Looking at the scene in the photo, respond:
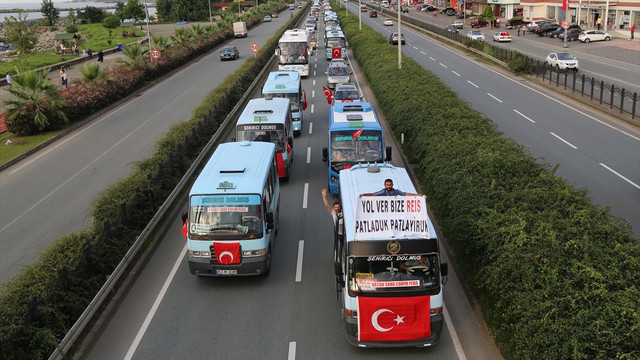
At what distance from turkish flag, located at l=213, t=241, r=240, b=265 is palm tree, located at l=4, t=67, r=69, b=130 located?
2346 cm

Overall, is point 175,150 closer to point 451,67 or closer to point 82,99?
point 82,99

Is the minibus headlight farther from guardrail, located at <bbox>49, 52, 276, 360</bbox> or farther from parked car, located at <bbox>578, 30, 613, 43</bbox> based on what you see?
parked car, located at <bbox>578, 30, 613, 43</bbox>

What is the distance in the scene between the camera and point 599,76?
4094 cm

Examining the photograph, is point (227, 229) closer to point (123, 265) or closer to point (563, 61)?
Answer: point (123, 265)

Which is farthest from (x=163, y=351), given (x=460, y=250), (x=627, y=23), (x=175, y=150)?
(x=627, y=23)

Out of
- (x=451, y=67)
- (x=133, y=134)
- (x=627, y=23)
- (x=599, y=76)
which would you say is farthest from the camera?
(x=627, y=23)

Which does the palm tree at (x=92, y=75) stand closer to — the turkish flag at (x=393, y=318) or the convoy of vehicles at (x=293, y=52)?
the convoy of vehicles at (x=293, y=52)

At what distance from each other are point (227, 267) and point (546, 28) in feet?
236

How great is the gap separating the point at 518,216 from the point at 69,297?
973 cm

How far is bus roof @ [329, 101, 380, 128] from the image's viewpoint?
63.1ft

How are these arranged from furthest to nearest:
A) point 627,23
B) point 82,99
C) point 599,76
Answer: point 627,23 < point 599,76 < point 82,99

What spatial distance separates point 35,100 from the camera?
32250 mm

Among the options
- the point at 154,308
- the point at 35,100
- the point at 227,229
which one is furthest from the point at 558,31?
the point at 154,308

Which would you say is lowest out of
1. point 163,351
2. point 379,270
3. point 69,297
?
point 163,351
